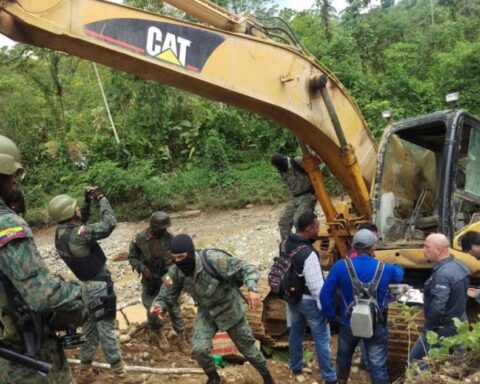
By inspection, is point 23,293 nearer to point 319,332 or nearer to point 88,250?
point 88,250

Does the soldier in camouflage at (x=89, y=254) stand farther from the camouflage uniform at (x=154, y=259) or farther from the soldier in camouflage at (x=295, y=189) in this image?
the soldier in camouflage at (x=295, y=189)

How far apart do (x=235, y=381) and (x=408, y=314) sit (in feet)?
5.58

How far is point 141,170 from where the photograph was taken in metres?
16.4

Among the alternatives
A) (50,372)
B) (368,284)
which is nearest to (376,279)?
(368,284)

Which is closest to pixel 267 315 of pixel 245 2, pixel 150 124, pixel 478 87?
pixel 478 87

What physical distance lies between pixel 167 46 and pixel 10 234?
2.03 meters

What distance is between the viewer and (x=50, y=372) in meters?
3.22

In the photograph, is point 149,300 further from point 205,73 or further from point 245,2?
point 245,2

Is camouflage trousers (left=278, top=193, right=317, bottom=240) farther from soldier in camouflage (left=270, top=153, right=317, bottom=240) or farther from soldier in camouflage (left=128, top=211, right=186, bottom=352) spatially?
soldier in camouflage (left=128, top=211, right=186, bottom=352)

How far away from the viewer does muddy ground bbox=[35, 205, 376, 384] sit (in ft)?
17.0

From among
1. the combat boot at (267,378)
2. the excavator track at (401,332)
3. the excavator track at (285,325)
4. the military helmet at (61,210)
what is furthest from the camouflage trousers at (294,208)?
the military helmet at (61,210)

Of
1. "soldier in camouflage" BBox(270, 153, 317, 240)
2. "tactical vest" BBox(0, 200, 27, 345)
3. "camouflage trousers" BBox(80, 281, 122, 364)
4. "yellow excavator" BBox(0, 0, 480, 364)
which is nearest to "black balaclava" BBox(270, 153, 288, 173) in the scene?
"soldier in camouflage" BBox(270, 153, 317, 240)

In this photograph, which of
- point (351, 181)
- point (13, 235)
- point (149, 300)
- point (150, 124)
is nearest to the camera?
point (13, 235)

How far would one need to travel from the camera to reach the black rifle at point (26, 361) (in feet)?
9.81
